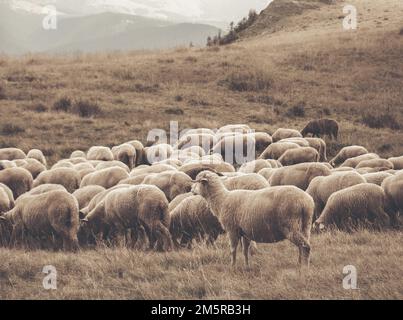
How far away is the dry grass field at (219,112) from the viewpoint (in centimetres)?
654

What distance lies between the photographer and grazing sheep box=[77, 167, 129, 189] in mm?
10953

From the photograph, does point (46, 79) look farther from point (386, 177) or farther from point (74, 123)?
point (386, 177)

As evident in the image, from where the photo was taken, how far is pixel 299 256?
6.81 metres

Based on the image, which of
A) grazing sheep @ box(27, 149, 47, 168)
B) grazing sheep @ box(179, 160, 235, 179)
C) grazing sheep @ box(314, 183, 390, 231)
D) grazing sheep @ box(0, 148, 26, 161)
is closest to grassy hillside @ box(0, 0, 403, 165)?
grazing sheep @ box(27, 149, 47, 168)

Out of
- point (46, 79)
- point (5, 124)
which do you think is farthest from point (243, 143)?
point (46, 79)

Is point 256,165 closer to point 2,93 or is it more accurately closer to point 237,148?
point 237,148

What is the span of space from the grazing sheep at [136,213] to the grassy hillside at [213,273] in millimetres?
598

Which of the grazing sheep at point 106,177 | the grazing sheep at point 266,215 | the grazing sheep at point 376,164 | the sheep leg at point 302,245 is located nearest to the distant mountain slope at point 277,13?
the grazing sheep at point 376,164

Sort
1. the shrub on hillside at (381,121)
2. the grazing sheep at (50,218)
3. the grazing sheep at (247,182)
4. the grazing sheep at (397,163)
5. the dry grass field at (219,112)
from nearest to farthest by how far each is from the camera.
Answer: the dry grass field at (219,112), the grazing sheep at (50,218), the grazing sheep at (247,182), the grazing sheep at (397,163), the shrub on hillside at (381,121)

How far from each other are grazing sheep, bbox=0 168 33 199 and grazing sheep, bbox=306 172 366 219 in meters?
5.30

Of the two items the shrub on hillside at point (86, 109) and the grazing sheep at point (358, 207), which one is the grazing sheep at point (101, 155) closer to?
the shrub on hillside at point (86, 109)

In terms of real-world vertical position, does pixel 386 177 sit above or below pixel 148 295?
above

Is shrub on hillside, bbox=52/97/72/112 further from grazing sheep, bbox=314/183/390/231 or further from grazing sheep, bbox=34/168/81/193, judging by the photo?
grazing sheep, bbox=314/183/390/231

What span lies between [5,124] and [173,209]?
1156cm
